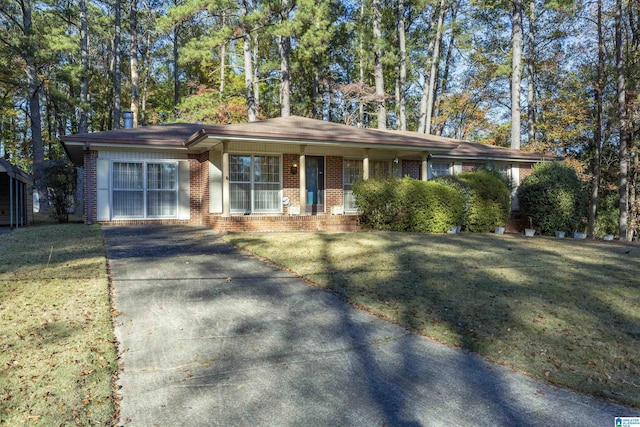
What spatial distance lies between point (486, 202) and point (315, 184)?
5464mm

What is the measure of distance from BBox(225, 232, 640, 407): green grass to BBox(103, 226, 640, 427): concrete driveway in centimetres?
33

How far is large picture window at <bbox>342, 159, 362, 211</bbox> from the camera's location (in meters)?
14.7

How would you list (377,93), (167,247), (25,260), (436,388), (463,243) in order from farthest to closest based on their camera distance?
1. (377,93)
2. (463,243)
3. (167,247)
4. (25,260)
5. (436,388)

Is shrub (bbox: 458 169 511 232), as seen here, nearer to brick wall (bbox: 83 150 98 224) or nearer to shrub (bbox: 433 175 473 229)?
shrub (bbox: 433 175 473 229)

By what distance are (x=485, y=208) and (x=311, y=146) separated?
5672mm

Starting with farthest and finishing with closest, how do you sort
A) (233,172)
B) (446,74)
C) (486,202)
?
(446,74), (233,172), (486,202)

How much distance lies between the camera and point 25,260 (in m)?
6.55

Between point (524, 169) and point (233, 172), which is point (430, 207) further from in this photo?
point (524, 169)

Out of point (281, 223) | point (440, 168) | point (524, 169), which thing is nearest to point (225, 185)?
point (281, 223)

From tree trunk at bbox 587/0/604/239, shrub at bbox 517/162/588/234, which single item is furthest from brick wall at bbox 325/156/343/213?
tree trunk at bbox 587/0/604/239

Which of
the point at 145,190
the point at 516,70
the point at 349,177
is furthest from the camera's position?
the point at 516,70

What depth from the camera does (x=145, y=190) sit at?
42.5 feet

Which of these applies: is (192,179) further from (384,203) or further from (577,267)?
(577,267)

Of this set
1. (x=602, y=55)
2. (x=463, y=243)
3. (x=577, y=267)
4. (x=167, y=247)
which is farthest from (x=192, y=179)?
(x=602, y=55)
